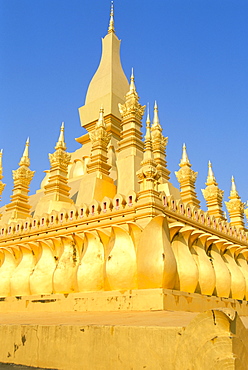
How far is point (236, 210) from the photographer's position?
58.6 ft

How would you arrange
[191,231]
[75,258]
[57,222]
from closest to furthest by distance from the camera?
[191,231] → [75,258] → [57,222]

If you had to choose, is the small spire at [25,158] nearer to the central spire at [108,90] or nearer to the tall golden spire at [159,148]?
the central spire at [108,90]

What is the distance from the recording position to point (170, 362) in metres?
4.21

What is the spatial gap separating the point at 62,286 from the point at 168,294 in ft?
11.5

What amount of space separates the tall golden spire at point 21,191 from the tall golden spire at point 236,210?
9.91m

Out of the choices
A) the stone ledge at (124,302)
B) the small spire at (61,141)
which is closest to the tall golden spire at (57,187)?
the small spire at (61,141)

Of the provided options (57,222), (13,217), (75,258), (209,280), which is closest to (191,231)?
(209,280)

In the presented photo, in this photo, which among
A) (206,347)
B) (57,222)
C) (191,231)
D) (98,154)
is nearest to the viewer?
(206,347)

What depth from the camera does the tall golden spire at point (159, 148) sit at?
16203 mm

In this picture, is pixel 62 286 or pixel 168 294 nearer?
pixel 168 294

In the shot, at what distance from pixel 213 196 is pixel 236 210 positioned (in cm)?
132

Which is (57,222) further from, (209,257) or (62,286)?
(209,257)

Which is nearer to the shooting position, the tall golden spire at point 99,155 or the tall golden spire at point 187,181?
the tall golden spire at point 99,155

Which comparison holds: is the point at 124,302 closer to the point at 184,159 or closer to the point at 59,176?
the point at 59,176
